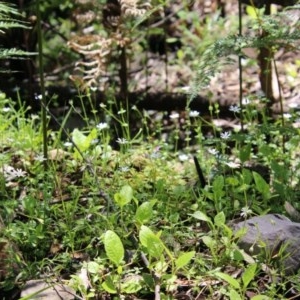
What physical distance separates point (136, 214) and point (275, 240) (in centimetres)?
60

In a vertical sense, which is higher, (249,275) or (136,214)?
(136,214)

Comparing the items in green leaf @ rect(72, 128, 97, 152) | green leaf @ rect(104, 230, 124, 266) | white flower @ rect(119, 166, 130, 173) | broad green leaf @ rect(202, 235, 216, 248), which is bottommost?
broad green leaf @ rect(202, 235, 216, 248)

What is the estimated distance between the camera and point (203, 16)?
6.42m

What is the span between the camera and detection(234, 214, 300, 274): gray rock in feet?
→ 8.32

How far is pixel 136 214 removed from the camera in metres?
2.73

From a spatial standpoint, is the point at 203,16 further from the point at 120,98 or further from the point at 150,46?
the point at 120,98

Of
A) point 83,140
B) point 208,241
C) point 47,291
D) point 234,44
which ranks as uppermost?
point 234,44

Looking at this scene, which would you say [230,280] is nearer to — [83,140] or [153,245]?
[153,245]

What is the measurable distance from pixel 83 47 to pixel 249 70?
1.95 metres

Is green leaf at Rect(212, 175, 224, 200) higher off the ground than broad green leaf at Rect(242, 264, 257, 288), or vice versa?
green leaf at Rect(212, 175, 224, 200)

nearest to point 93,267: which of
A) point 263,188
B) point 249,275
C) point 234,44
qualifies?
point 249,275

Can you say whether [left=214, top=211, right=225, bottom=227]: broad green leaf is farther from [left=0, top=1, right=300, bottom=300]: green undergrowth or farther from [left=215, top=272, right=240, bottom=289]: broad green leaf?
[left=215, top=272, right=240, bottom=289]: broad green leaf

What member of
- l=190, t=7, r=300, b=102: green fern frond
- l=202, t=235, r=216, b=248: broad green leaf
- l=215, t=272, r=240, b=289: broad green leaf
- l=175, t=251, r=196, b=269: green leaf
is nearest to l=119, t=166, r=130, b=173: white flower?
l=190, t=7, r=300, b=102: green fern frond

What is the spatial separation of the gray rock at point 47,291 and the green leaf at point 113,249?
205mm
